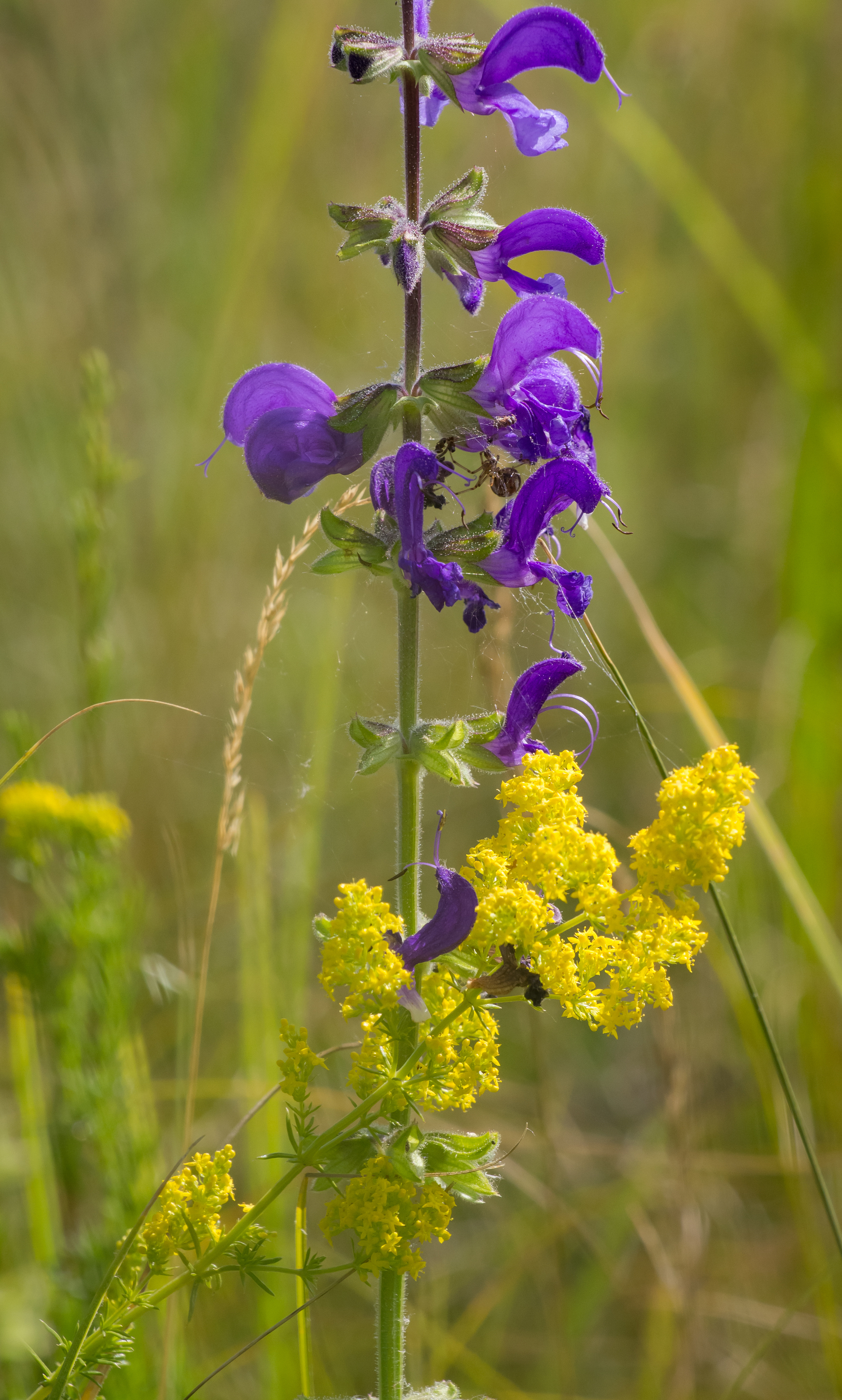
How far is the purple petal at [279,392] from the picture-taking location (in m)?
2.07

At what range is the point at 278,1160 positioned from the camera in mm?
2818

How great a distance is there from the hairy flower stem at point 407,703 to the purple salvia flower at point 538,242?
0.18 metres

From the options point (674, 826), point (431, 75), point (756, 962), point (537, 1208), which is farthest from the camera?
point (756, 962)

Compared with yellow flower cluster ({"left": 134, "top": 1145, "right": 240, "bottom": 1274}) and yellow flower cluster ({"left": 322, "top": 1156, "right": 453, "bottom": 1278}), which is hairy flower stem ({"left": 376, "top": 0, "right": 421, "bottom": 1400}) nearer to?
yellow flower cluster ({"left": 322, "top": 1156, "right": 453, "bottom": 1278})

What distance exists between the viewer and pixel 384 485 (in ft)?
6.44

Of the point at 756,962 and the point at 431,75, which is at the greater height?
the point at 431,75

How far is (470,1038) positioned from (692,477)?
Answer: 4943 mm

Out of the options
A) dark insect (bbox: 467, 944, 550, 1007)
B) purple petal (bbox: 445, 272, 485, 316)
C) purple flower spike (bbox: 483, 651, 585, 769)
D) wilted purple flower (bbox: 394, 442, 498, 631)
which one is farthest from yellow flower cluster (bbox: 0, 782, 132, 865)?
purple petal (bbox: 445, 272, 485, 316)

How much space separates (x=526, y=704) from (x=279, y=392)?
0.78 meters

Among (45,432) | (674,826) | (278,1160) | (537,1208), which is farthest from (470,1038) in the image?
(45,432)

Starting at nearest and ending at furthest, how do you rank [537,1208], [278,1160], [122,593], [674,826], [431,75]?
[674,826] < [431,75] < [278,1160] < [537,1208] < [122,593]

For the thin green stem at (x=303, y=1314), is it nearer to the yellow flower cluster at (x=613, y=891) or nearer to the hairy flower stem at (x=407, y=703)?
the hairy flower stem at (x=407, y=703)

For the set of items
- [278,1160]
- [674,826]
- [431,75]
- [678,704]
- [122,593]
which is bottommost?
[278,1160]

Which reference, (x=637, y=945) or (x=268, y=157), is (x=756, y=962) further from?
(x=268, y=157)
